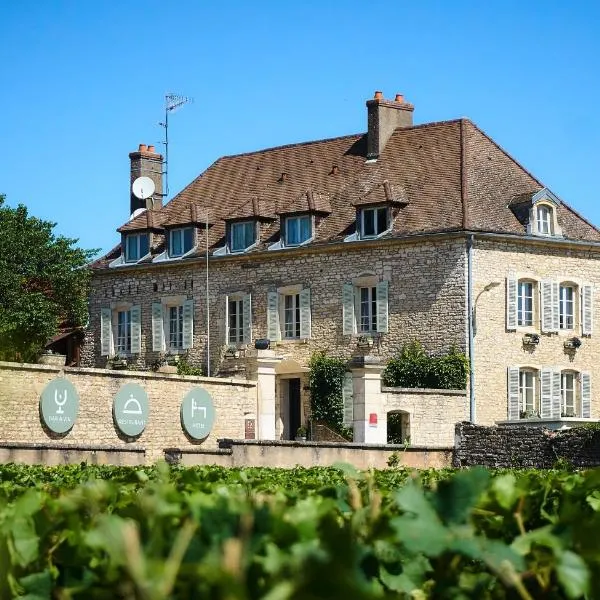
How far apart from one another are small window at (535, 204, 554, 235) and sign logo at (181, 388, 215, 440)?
43.5 feet

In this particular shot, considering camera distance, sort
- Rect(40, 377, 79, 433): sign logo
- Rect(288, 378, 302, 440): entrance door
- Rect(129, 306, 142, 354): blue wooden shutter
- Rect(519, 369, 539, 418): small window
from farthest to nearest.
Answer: Rect(129, 306, 142, 354): blue wooden shutter → Rect(288, 378, 302, 440): entrance door → Rect(519, 369, 539, 418): small window → Rect(40, 377, 79, 433): sign logo

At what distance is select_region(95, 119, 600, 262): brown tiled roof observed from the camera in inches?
1594

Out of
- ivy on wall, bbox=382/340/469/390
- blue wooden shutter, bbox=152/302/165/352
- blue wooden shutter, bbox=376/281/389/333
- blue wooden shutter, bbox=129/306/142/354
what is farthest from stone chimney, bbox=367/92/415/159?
blue wooden shutter, bbox=129/306/142/354

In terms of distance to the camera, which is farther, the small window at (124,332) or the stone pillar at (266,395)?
the small window at (124,332)

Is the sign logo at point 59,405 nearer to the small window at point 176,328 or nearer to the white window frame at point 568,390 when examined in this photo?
the small window at point 176,328

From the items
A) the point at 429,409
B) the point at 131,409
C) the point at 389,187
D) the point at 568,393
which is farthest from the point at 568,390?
the point at 131,409

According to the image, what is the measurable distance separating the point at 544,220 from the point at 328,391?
7889mm

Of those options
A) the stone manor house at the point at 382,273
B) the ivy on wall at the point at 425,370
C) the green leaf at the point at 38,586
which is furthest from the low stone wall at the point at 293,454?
the green leaf at the point at 38,586

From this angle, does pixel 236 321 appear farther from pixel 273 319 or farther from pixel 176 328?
pixel 176 328

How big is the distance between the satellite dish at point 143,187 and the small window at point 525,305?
14396 mm

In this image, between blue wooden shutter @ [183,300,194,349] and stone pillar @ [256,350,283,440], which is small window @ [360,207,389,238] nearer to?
blue wooden shutter @ [183,300,194,349]

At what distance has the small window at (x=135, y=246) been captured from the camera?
1813 inches

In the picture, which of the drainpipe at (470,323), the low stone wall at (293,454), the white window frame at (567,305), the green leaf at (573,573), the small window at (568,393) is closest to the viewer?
the green leaf at (573,573)

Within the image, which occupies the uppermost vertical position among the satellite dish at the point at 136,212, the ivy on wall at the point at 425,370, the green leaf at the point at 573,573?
the satellite dish at the point at 136,212
